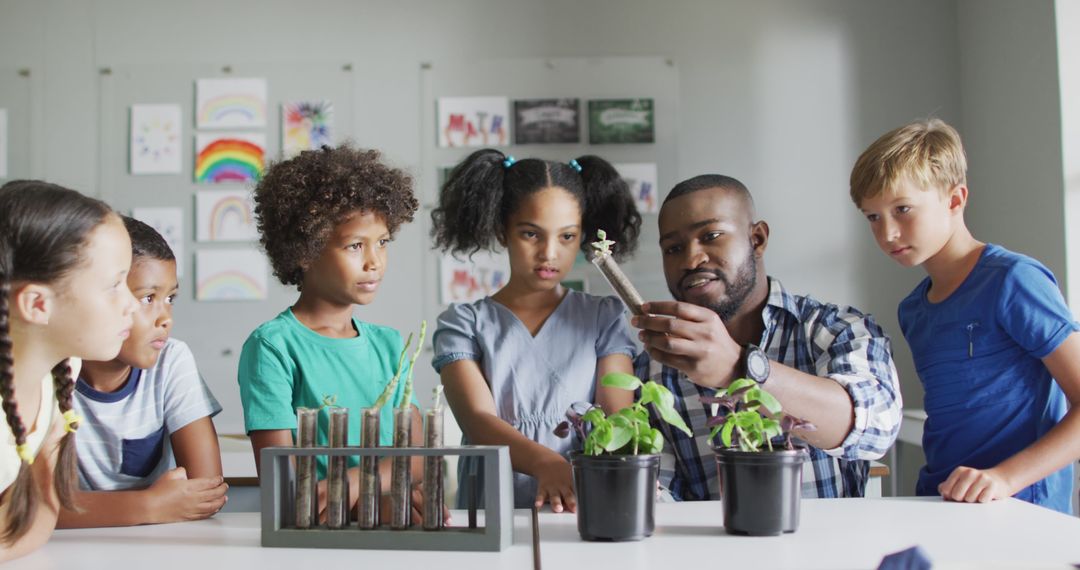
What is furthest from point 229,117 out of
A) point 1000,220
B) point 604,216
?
point 1000,220

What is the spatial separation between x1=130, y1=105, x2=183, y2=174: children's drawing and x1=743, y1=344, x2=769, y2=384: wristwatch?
3193 millimetres

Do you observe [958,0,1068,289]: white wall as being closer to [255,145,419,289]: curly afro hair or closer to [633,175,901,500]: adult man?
[633,175,901,500]: adult man

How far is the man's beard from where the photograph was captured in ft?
5.51

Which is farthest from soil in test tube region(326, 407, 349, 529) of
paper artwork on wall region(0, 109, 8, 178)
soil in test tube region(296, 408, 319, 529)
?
paper artwork on wall region(0, 109, 8, 178)

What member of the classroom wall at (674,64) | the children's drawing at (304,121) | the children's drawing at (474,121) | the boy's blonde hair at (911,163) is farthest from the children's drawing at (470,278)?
the boy's blonde hair at (911,163)

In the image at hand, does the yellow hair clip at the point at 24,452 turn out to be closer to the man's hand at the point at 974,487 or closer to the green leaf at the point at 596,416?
the green leaf at the point at 596,416

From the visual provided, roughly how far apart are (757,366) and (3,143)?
147 inches

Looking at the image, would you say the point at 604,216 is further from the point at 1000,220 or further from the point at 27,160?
the point at 27,160

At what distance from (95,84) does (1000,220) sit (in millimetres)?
3703

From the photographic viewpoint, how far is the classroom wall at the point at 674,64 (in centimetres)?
380

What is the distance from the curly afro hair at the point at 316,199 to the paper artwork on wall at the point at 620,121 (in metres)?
2.02

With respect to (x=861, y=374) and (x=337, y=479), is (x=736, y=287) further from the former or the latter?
(x=337, y=479)

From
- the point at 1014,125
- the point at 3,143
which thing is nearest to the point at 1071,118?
the point at 1014,125

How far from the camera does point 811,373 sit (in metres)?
1.67
